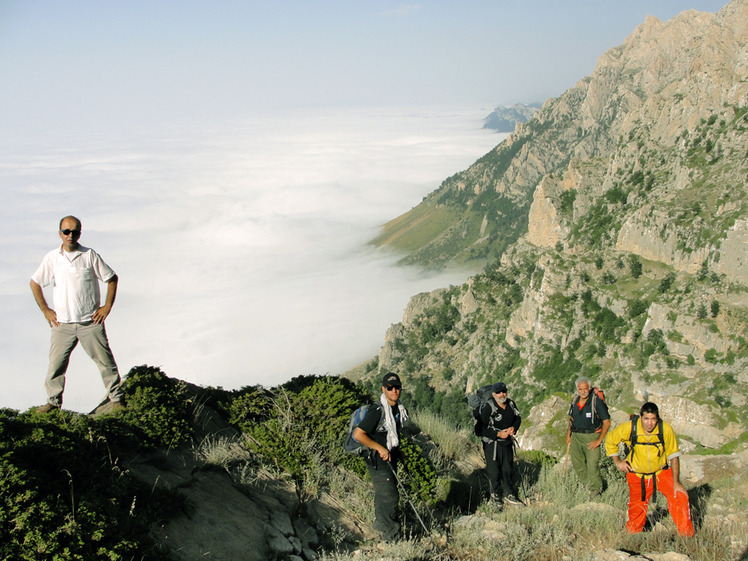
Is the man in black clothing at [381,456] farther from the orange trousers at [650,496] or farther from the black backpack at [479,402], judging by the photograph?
the orange trousers at [650,496]

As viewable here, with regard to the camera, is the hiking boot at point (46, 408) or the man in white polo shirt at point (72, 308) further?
the man in white polo shirt at point (72, 308)

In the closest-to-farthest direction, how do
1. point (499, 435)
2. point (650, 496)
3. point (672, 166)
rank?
point (650, 496)
point (499, 435)
point (672, 166)

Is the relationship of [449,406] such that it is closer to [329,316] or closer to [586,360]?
[586,360]

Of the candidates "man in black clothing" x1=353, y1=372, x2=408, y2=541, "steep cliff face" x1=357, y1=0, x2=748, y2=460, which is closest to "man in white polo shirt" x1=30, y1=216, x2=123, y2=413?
"man in black clothing" x1=353, y1=372, x2=408, y2=541

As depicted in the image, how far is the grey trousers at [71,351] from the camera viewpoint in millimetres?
6590

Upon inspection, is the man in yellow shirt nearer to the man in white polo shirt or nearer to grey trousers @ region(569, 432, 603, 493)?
grey trousers @ region(569, 432, 603, 493)

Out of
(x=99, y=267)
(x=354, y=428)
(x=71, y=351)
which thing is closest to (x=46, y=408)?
(x=71, y=351)

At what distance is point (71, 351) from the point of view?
261 inches

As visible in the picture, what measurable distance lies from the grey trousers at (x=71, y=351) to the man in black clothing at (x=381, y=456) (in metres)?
3.37

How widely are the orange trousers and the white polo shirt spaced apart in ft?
22.2

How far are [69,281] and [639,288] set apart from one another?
2805 inches

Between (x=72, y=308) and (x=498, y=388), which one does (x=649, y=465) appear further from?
(x=72, y=308)

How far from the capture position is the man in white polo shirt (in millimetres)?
6543

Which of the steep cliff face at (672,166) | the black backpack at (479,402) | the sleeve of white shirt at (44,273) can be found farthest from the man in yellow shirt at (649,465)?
the steep cliff face at (672,166)
